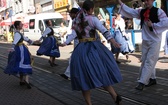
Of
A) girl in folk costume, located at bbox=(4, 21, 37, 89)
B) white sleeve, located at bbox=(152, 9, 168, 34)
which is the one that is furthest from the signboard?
white sleeve, located at bbox=(152, 9, 168, 34)

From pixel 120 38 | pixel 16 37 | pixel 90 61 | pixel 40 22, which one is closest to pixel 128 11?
pixel 90 61

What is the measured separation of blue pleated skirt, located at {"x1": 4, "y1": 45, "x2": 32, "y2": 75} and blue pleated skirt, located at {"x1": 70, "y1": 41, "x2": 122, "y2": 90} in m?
2.90

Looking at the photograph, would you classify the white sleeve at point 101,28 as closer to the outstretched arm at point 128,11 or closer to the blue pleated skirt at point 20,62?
the outstretched arm at point 128,11

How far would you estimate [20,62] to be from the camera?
8.18 m

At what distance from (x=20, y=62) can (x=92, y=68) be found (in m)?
3.29

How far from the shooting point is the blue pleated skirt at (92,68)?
5312 mm

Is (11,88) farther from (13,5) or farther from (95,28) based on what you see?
(13,5)

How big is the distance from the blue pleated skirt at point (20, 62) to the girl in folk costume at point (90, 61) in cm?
286

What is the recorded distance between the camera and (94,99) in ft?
21.3

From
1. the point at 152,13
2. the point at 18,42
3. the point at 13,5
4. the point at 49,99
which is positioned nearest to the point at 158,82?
the point at 152,13

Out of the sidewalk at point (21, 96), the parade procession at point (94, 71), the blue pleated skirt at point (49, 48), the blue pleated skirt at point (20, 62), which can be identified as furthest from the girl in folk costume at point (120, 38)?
the sidewalk at point (21, 96)

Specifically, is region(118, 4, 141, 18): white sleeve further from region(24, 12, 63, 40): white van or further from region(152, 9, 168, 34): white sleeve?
region(24, 12, 63, 40): white van

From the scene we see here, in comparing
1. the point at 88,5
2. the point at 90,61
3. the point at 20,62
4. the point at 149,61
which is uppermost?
the point at 88,5

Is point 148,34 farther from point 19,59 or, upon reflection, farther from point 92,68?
point 19,59
